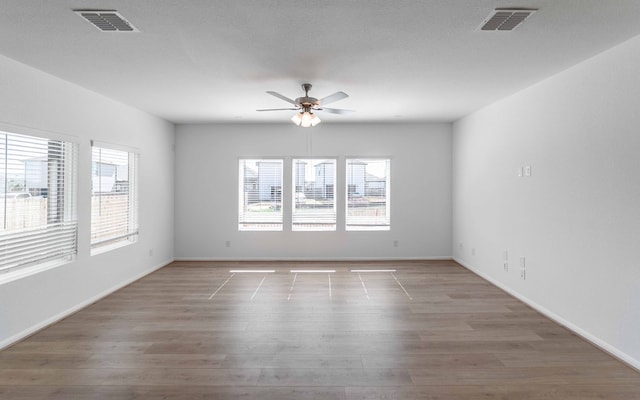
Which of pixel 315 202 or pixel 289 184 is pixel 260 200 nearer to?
pixel 289 184

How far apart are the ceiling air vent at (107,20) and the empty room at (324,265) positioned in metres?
0.02

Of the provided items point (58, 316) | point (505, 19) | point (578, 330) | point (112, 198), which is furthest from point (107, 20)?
point (578, 330)

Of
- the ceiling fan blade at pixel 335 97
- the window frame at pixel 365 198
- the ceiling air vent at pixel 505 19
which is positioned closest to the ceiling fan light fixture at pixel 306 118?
the ceiling fan blade at pixel 335 97

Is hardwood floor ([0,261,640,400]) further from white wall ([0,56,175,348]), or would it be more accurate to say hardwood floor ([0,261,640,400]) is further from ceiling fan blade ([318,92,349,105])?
ceiling fan blade ([318,92,349,105])

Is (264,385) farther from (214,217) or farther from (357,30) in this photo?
(214,217)

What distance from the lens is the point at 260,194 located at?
A: 682 centimetres

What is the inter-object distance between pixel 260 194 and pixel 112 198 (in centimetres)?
262

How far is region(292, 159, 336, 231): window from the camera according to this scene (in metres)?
6.80

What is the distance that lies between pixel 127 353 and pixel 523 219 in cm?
465

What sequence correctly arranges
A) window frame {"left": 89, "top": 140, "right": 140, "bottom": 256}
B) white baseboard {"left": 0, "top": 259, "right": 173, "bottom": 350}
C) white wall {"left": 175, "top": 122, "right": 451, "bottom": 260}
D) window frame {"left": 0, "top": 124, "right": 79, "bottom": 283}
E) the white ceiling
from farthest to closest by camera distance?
white wall {"left": 175, "top": 122, "right": 451, "bottom": 260} < window frame {"left": 89, "top": 140, "right": 140, "bottom": 256} < window frame {"left": 0, "top": 124, "right": 79, "bottom": 283} < white baseboard {"left": 0, "top": 259, "right": 173, "bottom": 350} < the white ceiling

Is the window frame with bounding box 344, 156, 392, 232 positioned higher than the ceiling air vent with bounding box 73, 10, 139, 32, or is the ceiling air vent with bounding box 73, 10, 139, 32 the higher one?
the ceiling air vent with bounding box 73, 10, 139, 32

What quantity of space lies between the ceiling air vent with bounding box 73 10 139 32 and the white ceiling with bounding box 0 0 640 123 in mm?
68

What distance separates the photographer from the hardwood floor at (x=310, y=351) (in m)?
2.44

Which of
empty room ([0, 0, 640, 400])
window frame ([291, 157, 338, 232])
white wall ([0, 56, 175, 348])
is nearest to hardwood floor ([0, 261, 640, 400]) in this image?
empty room ([0, 0, 640, 400])
